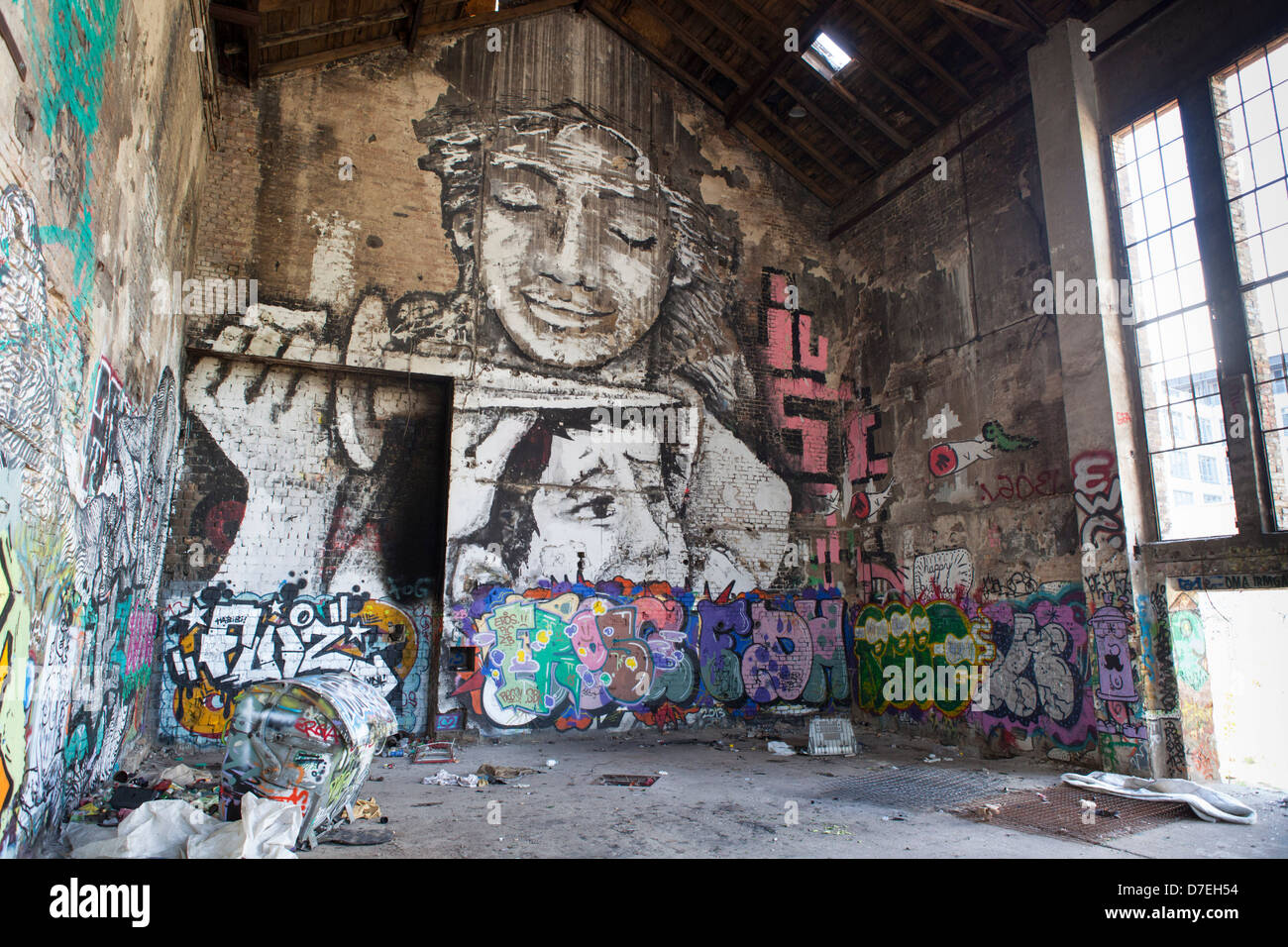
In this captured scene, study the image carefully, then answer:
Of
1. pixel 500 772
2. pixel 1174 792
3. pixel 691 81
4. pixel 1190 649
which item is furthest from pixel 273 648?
pixel 691 81

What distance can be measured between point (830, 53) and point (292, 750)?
421 inches

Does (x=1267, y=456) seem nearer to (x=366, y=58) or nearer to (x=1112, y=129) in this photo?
(x=1112, y=129)

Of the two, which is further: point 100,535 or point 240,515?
point 240,515

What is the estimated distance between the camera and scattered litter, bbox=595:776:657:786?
730 cm

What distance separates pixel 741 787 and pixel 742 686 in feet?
12.6

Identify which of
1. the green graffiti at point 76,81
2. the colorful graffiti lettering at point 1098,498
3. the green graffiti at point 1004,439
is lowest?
the colorful graffiti lettering at point 1098,498

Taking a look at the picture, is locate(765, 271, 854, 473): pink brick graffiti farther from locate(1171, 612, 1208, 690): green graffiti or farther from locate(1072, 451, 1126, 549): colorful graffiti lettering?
locate(1171, 612, 1208, 690): green graffiti

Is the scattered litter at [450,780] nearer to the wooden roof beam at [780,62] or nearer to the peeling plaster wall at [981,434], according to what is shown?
the peeling plaster wall at [981,434]

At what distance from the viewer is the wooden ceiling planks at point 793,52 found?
9289 mm

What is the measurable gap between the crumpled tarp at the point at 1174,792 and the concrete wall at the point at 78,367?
26.8 ft

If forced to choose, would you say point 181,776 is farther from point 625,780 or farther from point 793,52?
point 793,52

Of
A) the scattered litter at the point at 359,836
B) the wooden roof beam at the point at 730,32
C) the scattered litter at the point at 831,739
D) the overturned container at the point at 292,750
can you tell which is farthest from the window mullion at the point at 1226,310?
the overturned container at the point at 292,750

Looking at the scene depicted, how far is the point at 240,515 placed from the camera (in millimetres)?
9227

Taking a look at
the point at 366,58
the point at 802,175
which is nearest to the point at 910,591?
the point at 802,175
